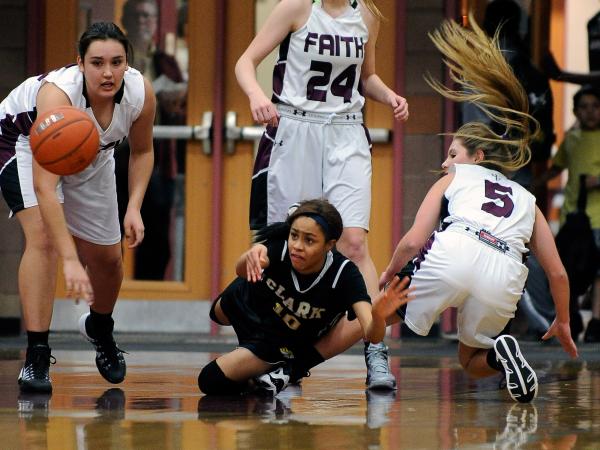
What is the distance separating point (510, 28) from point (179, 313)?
3.18 metres

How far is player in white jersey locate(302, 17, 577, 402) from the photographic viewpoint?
6.70 meters

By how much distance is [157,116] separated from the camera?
11.1m

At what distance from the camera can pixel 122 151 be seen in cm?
1087

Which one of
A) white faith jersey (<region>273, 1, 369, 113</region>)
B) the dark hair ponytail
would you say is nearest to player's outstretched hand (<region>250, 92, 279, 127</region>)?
white faith jersey (<region>273, 1, 369, 113</region>)

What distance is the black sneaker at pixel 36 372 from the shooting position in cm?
677

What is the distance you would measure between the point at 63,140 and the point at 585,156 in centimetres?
557

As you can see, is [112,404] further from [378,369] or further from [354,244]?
[354,244]

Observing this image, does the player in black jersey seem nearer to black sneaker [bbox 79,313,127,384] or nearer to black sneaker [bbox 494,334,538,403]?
black sneaker [bbox 494,334,538,403]

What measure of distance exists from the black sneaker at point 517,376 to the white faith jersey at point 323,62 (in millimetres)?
1595

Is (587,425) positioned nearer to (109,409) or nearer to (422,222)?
(422,222)

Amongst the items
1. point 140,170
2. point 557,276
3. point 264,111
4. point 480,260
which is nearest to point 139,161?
point 140,170

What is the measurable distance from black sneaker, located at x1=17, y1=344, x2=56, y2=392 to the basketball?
2.82ft

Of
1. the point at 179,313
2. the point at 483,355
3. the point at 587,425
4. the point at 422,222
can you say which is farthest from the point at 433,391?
the point at 179,313

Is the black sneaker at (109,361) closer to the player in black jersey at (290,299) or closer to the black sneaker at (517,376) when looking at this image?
the player in black jersey at (290,299)
